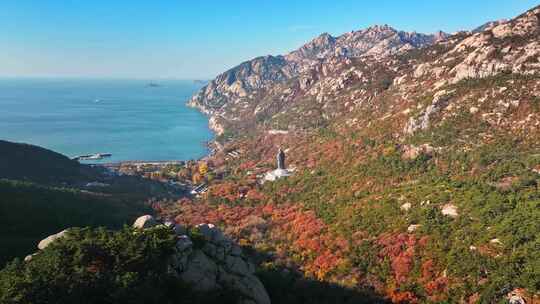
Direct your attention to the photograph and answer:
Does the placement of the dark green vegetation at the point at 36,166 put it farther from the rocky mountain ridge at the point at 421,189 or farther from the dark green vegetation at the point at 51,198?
the rocky mountain ridge at the point at 421,189

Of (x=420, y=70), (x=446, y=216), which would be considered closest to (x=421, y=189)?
(x=446, y=216)

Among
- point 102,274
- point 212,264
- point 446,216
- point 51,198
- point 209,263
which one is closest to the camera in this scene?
point 102,274

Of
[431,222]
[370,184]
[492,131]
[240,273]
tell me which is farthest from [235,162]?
[240,273]

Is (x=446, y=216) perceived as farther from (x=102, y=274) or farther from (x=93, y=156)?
(x=93, y=156)

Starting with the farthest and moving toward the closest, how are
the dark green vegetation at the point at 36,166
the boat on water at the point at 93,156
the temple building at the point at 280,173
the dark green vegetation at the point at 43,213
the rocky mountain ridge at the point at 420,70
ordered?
the boat on water at the point at 93,156, the temple building at the point at 280,173, the dark green vegetation at the point at 36,166, the rocky mountain ridge at the point at 420,70, the dark green vegetation at the point at 43,213

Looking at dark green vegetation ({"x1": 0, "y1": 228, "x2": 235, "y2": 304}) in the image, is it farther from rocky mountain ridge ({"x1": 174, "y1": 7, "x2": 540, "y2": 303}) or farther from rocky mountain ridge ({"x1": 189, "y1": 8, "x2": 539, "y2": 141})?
rocky mountain ridge ({"x1": 189, "y1": 8, "x2": 539, "y2": 141})

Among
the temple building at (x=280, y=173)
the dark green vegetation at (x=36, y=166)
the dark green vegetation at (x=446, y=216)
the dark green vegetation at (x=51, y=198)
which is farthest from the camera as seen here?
the temple building at (x=280, y=173)

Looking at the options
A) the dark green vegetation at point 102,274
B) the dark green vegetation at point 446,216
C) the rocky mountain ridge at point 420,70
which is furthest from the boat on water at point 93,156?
the dark green vegetation at point 102,274
